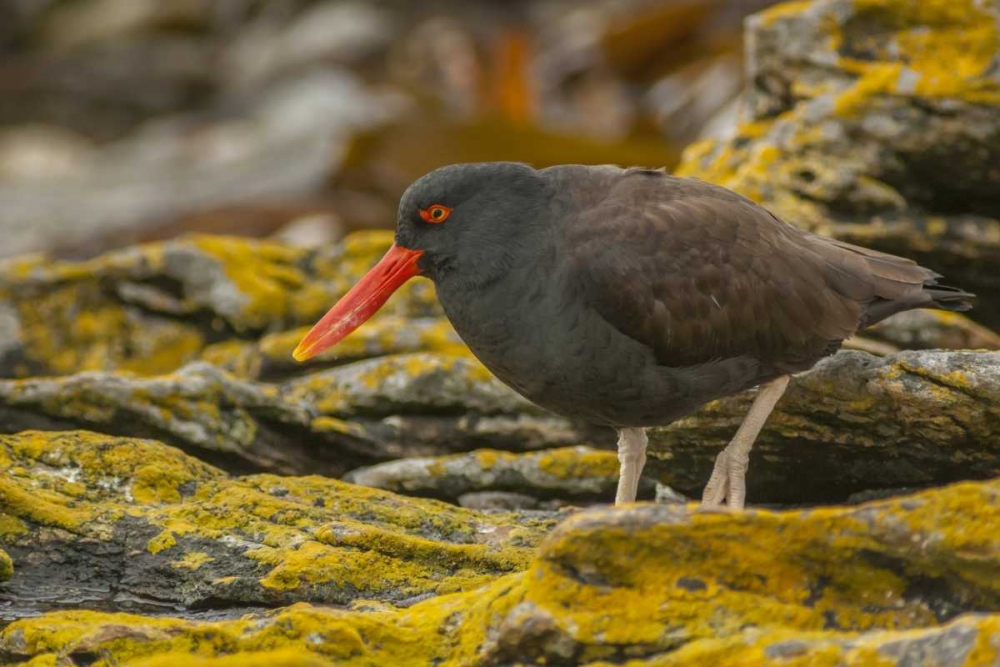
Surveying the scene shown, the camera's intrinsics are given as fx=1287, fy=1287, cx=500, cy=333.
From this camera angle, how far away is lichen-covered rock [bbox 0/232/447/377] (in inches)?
391

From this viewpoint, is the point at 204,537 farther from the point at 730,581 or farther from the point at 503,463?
the point at 730,581

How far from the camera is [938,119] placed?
355 inches

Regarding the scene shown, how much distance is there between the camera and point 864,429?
21.6 feet

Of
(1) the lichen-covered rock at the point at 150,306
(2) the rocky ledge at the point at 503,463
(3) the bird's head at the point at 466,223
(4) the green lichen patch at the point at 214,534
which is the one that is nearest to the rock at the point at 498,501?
(2) the rocky ledge at the point at 503,463

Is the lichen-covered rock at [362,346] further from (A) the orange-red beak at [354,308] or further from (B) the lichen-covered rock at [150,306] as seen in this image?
(A) the orange-red beak at [354,308]

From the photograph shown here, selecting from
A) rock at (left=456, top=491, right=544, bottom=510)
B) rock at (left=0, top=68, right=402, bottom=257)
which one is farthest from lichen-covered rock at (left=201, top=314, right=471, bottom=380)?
rock at (left=0, top=68, right=402, bottom=257)

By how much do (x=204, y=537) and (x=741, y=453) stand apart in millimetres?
2745

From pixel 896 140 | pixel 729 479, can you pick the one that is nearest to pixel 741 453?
pixel 729 479

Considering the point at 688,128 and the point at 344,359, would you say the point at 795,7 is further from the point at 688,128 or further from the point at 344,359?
the point at 688,128

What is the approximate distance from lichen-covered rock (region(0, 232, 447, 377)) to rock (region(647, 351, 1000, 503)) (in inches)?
144

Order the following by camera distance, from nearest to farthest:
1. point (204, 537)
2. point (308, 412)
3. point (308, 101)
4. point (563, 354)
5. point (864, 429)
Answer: point (204, 537) < point (563, 354) < point (864, 429) < point (308, 412) < point (308, 101)

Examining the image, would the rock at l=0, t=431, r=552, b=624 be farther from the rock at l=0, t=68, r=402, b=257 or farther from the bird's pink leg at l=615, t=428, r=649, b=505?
the rock at l=0, t=68, r=402, b=257

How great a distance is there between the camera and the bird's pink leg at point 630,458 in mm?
6957

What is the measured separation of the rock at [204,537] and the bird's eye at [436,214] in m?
Result: 1.50
